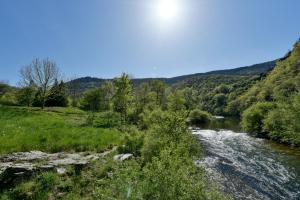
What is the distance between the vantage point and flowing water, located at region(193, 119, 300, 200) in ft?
63.1

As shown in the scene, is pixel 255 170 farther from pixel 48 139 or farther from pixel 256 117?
pixel 256 117

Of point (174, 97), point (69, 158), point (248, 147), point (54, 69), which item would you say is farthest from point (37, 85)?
point (69, 158)

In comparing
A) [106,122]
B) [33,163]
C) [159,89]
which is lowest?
[33,163]

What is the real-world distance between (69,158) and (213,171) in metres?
13.8

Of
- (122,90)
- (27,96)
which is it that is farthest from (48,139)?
(27,96)

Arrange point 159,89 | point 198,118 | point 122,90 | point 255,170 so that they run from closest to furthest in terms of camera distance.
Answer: point 255,170 < point 122,90 < point 159,89 < point 198,118

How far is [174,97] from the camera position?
251ft

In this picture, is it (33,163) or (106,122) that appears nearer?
(33,163)

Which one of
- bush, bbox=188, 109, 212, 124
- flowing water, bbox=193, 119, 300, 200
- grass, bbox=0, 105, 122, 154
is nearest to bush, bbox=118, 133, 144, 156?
grass, bbox=0, 105, 122, 154

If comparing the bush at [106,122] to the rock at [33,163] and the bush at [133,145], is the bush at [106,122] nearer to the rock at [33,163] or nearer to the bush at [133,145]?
the bush at [133,145]

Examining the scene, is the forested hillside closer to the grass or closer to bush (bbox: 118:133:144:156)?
bush (bbox: 118:133:144:156)

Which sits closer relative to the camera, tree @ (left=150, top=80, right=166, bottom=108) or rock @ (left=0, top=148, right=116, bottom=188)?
rock @ (left=0, top=148, right=116, bottom=188)

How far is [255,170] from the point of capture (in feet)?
81.9

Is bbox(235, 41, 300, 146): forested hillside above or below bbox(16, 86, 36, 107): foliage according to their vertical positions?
below
